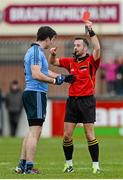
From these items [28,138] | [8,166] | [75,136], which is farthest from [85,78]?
[75,136]

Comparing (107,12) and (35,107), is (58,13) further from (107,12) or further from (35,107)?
(35,107)

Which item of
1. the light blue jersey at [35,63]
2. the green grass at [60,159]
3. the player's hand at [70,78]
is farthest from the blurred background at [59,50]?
the light blue jersey at [35,63]

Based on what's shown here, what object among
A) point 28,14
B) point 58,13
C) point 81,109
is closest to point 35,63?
point 81,109

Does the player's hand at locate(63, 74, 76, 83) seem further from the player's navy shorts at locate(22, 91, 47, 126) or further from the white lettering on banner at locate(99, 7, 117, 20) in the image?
the white lettering on banner at locate(99, 7, 117, 20)

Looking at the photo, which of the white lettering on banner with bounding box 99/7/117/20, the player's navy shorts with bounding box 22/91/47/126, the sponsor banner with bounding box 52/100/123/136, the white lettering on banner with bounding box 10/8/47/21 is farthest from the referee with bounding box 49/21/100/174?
the white lettering on banner with bounding box 10/8/47/21

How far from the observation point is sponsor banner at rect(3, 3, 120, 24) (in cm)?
2828

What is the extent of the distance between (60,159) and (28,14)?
11.9 m

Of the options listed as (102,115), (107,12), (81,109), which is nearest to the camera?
(81,109)

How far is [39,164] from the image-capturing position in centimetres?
1570

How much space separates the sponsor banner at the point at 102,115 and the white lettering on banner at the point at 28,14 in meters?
3.13

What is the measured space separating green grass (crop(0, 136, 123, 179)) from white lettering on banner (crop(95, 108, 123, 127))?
2.40 feet

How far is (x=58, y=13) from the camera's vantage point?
2836 cm

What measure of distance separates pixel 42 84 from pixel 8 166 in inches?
91.6

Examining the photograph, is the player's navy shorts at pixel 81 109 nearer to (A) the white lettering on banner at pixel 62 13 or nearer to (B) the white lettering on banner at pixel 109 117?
(B) the white lettering on banner at pixel 109 117
